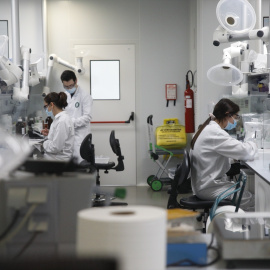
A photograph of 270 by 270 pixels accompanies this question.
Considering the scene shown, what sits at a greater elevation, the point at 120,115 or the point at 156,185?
the point at 120,115

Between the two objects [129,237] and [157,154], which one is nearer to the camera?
[129,237]

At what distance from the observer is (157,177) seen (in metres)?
7.19

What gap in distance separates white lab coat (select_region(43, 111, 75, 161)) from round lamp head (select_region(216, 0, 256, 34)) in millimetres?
1708

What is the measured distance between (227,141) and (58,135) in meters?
1.75

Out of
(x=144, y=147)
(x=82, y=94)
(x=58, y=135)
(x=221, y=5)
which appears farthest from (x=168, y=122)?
(x=221, y=5)

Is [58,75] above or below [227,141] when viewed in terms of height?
above

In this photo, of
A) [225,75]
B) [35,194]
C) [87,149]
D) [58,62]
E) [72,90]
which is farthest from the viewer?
[58,62]

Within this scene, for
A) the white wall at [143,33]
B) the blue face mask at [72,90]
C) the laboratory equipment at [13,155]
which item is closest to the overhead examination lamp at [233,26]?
the blue face mask at [72,90]

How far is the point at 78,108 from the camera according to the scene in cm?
624

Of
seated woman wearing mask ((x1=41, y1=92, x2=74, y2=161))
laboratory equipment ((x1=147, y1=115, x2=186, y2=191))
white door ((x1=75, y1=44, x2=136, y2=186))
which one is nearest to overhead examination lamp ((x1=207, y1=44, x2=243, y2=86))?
seated woman wearing mask ((x1=41, y1=92, x2=74, y2=161))

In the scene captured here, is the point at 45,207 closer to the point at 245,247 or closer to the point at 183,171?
the point at 245,247

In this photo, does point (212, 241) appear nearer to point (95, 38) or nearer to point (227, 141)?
point (227, 141)

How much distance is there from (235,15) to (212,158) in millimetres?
1285

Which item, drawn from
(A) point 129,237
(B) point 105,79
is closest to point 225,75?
(B) point 105,79
